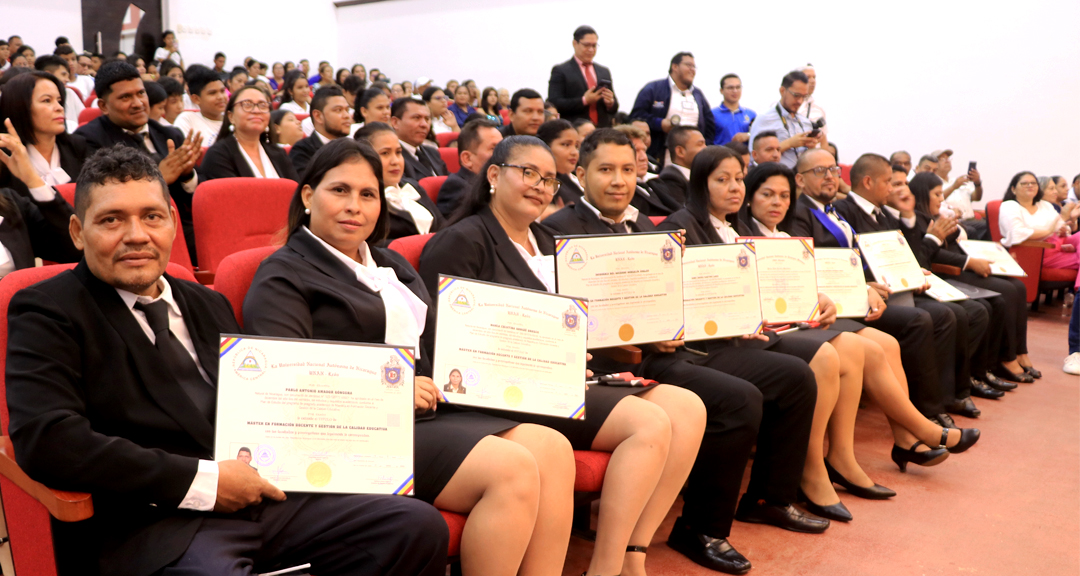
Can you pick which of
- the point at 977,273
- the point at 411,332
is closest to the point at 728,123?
the point at 977,273

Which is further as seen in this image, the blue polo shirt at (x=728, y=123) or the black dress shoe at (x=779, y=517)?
the blue polo shirt at (x=728, y=123)

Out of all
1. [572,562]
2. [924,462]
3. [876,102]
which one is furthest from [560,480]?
[876,102]

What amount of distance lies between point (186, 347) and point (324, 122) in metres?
3.06

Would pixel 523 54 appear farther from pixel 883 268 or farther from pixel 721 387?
pixel 721 387

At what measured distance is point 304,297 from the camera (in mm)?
1860

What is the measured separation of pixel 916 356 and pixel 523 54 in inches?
442

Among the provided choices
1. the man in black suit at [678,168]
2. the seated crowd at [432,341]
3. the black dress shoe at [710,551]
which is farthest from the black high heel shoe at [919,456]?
the man in black suit at [678,168]

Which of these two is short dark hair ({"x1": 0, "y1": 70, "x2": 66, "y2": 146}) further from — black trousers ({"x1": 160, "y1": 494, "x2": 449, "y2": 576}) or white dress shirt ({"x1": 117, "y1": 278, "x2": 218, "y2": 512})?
black trousers ({"x1": 160, "y1": 494, "x2": 449, "y2": 576})

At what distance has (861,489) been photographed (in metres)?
3.00

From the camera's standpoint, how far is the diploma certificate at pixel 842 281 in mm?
3348

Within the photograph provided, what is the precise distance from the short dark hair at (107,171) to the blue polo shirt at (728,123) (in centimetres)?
586

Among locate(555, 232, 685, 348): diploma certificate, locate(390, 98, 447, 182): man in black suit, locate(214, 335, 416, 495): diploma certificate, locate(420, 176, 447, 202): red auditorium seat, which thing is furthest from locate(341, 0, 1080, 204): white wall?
locate(214, 335, 416, 495): diploma certificate

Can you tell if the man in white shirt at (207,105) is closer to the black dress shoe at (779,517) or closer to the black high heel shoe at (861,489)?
the black dress shoe at (779,517)

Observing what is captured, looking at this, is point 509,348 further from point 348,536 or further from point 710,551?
point 710,551
